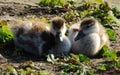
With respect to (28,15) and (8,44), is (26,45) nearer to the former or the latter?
(8,44)

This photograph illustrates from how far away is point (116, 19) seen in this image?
866 centimetres

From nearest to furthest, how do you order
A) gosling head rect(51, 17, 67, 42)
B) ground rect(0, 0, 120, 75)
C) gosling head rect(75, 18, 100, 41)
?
ground rect(0, 0, 120, 75), gosling head rect(51, 17, 67, 42), gosling head rect(75, 18, 100, 41)

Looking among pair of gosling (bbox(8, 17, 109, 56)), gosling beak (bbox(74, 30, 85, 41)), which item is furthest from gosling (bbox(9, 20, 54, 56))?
gosling beak (bbox(74, 30, 85, 41))

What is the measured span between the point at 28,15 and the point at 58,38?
Answer: 208 cm

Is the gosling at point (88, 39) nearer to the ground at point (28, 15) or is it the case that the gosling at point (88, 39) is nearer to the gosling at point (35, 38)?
the ground at point (28, 15)

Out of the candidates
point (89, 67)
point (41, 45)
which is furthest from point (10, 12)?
point (89, 67)

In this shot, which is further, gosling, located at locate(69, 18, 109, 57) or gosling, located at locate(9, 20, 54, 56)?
gosling, located at locate(69, 18, 109, 57)

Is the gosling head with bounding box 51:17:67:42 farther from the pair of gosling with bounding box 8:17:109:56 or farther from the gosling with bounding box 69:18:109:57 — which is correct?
the gosling with bounding box 69:18:109:57

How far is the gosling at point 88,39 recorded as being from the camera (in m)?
7.04

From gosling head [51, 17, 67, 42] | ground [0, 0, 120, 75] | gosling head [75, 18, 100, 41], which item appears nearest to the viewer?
ground [0, 0, 120, 75]

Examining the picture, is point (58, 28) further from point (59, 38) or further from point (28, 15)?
point (28, 15)

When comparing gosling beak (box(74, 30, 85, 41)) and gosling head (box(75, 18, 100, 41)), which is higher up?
gosling head (box(75, 18, 100, 41))

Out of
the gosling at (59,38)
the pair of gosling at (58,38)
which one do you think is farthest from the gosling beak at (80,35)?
the gosling at (59,38)

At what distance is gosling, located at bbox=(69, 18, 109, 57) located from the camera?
7035 millimetres
